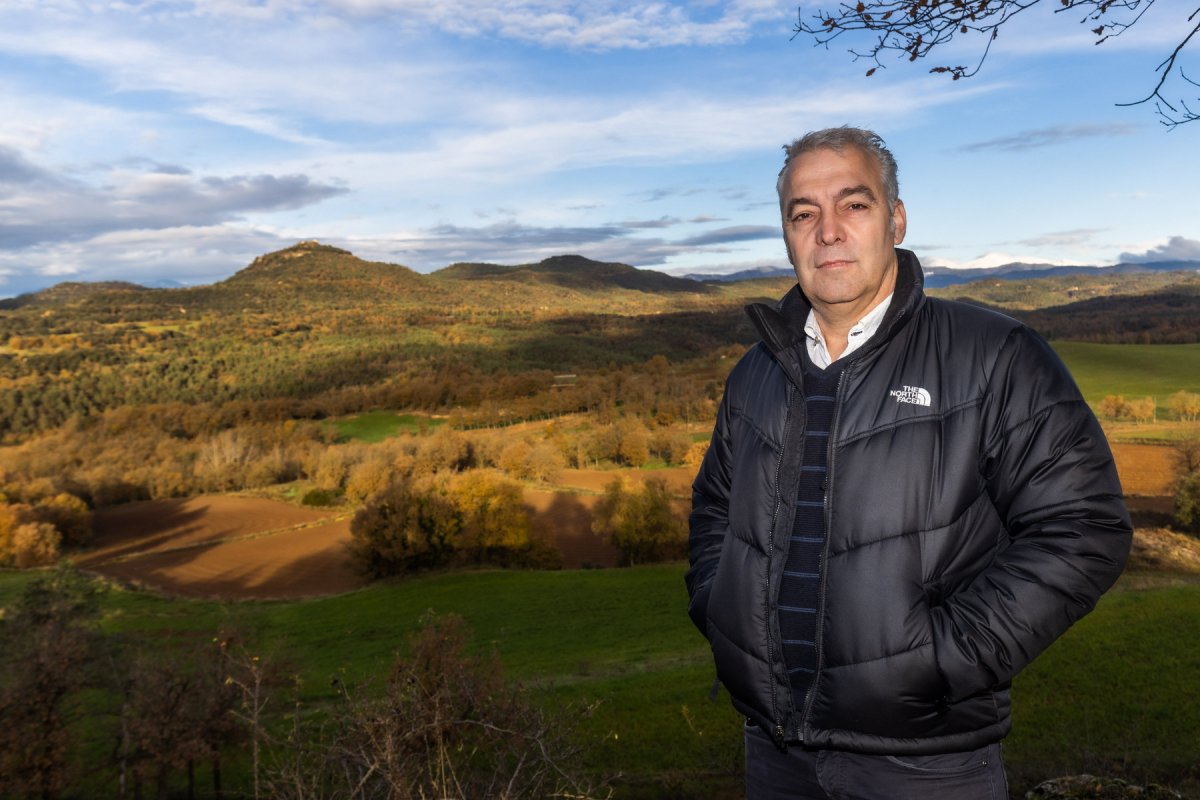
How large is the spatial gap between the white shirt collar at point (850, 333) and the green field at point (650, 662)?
2859 mm

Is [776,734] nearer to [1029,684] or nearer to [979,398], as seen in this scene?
[979,398]

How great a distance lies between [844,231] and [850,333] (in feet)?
0.97

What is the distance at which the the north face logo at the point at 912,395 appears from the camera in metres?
2.05

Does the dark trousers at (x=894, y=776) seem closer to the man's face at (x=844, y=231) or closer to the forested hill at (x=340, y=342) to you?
the man's face at (x=844, y=231)

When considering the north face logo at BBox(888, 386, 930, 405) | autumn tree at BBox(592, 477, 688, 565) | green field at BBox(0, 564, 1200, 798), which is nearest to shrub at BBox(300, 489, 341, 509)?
green field at BBox(0, 564, 1200, 798)

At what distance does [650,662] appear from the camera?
22.8 meters

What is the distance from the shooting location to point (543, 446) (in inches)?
2322

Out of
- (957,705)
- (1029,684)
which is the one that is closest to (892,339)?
(957,705)

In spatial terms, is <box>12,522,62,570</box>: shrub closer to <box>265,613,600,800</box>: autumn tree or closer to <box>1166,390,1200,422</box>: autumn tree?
<box>265,613,600,800</box>: autumn tree

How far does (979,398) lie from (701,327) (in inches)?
5273

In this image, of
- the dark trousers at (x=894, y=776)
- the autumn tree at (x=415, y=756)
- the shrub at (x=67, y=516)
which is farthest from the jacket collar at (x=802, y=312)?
the shrub at (x=67, y=516)

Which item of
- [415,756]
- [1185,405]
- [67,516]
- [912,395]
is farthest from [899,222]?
[1185,405]

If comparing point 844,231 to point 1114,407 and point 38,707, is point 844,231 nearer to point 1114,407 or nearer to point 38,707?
point 38,707

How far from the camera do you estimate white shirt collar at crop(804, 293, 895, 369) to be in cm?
228
